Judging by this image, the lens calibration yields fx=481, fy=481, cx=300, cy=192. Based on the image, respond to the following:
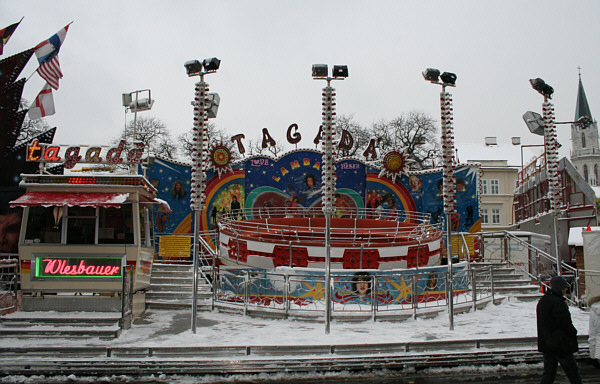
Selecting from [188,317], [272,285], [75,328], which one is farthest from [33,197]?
[272,285]

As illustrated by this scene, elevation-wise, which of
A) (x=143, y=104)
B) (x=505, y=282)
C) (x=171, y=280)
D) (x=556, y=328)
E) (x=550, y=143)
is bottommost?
(x=505, y=282)

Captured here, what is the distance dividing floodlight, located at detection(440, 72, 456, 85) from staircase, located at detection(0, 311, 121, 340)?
1045cm

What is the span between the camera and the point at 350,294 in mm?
14922

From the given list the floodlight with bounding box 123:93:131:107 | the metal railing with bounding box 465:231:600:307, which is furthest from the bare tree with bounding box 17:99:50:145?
the metal railing with bounding box 465:231:600:307

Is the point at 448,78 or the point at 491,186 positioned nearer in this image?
the point at 448,78

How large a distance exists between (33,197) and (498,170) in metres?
47.2

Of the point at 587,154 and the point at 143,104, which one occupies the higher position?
the point at 587,154

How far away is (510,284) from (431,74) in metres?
8.82

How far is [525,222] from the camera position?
36688mm

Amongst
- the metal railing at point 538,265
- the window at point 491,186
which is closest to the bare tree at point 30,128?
the metal railing at point 538,265

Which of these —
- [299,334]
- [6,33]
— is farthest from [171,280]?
[6,33]

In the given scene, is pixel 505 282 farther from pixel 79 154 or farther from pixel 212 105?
pixel 79 154

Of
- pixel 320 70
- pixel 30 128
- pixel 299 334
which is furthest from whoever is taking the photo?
pixel 30 128

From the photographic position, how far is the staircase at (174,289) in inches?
601
